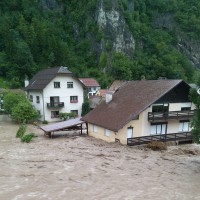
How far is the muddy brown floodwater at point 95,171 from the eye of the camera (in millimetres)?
18016

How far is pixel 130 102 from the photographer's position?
32094mm

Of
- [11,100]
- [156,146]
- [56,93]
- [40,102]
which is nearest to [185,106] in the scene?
[156,146]

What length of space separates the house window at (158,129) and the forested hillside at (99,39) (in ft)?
175

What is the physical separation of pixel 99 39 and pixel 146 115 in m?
79.3

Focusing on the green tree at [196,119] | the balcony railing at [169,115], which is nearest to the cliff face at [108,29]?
the balcony railing at [169,115]

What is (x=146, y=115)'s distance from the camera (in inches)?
1220

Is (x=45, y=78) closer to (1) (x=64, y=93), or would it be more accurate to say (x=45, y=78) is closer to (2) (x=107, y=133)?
(1) (x=64, y=93)

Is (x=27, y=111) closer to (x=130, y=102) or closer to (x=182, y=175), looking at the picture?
(x=130, y=102)

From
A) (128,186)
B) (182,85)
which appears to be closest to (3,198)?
(128,186)

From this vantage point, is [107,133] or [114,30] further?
[114,30]

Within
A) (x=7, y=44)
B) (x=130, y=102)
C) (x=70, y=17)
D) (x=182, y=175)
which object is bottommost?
(x=182, y=175)

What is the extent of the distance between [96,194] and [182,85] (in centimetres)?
1863

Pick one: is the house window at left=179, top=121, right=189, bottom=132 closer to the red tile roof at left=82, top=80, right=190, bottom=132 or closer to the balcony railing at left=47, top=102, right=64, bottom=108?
the red tile roof at left=82, top=80, right=190, bottom=132

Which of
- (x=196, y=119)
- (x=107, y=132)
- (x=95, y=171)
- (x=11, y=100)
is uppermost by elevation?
(x=196, y=119)
